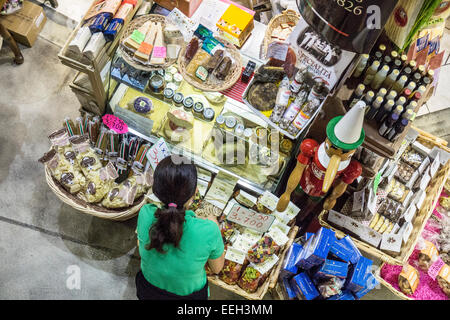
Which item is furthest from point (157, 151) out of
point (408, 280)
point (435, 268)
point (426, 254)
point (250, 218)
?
point (435, 268)

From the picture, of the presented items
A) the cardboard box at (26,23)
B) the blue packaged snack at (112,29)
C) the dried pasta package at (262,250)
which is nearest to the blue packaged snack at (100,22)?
the blue packaged snack at (112,29)

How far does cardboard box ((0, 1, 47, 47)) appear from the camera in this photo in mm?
4383

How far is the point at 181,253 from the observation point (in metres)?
2.36

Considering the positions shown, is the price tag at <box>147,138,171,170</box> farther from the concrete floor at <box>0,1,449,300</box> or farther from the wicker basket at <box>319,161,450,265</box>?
the wicker basket at <box>319,161,450,265</box>

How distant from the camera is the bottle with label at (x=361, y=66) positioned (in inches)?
101

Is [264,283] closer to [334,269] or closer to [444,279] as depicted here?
[334,269]

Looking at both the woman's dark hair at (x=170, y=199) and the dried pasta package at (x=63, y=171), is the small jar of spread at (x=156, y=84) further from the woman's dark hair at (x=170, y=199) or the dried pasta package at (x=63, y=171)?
the woman's dark hair at (x=170, y=199)

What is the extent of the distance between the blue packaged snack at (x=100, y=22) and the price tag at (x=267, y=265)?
2290 millimetres

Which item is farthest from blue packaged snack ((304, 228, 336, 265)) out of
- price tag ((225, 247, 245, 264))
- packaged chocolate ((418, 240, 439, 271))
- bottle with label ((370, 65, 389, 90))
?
bottle with label ((370, 65, 389, 90))

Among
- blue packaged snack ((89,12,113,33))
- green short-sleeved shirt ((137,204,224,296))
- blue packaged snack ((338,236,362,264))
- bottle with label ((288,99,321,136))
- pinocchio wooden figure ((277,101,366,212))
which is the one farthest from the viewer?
blue packaged snack ((338,236,362,264))

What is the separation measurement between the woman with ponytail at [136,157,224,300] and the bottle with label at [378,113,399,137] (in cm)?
126

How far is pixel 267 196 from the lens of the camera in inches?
129

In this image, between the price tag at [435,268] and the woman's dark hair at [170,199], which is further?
the price tag at [435,268]

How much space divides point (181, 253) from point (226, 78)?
1.51 meters
